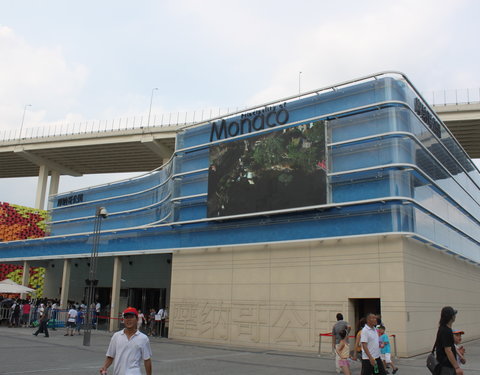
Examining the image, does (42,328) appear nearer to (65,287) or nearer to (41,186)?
(65,287)

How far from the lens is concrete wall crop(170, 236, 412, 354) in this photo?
18.2 meters

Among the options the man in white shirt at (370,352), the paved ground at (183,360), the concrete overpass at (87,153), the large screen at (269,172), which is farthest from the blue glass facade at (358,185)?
the concrete overpass at (87,153)

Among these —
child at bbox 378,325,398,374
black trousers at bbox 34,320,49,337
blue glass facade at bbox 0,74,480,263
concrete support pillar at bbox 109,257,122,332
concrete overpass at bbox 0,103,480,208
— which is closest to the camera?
child at bbox 378,325,398,374

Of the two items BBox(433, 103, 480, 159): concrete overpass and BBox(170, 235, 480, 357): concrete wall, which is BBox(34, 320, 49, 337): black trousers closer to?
BBox(170, 235, 480, 357): concrete wall

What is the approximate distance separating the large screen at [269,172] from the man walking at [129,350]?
1483cm

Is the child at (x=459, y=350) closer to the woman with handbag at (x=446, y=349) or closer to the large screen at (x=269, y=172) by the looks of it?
the woman with handbag at (x=446, y=349)

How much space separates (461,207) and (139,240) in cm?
1859

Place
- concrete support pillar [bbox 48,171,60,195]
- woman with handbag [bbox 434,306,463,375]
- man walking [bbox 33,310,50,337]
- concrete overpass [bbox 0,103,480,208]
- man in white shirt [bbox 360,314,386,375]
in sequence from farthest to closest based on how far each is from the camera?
concrete support pillar [bbox 48,171,60,195] < concrete overpass [bbox 0,103,480,208] < man walking [bbox 33,310,50,337] < man in white shirt [bbox 360,314,386,375] < woman with handbag [bbox 434,306,463,375]

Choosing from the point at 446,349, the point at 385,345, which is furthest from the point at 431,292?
the point at 446,349

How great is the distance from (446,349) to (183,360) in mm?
10763

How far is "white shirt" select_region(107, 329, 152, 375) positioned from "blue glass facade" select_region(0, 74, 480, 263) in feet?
46.2

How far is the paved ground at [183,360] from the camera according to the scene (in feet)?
44.1

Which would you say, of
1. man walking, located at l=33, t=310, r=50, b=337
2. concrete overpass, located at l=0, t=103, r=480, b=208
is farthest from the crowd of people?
concrete overpass, located at l=0, t=103, r=480, b=208

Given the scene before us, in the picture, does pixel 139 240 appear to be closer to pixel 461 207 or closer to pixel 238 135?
pixel 238 135
